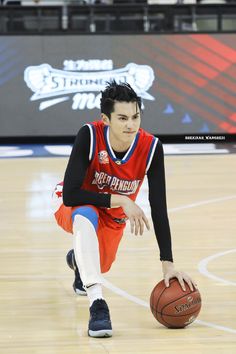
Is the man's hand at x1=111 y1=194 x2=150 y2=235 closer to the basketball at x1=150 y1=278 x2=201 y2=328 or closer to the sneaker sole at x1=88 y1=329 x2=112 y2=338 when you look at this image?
the basketball at x1=150 y1=278 x2=201 y2=328

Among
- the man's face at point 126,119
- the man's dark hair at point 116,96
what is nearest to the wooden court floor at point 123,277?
the man's face at point 126,119

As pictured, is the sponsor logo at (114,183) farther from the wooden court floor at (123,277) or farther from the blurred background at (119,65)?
the blurred background at (119,65)

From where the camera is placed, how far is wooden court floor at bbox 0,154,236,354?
4750 mm

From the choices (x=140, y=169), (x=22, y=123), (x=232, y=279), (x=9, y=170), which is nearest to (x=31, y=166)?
(x=9, y=170)

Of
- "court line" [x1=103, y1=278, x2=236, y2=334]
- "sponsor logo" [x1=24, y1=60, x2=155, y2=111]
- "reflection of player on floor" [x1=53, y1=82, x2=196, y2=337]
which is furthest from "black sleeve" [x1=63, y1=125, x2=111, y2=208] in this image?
"sponsor logo" [x1=24, y1=60, x2=155, y2=111]

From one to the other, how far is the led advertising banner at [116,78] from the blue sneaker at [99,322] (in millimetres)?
10181

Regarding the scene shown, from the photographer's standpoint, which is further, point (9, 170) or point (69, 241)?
point (9, 170)

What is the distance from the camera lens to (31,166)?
12875 mm

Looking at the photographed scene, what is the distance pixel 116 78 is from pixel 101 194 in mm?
10127

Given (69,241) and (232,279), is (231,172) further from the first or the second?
(232,279)

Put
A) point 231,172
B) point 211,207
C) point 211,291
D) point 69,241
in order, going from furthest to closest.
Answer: point 231,172 < point 211,207 < point 69,241 < point 211,291

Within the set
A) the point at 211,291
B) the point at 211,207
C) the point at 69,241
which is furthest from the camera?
the point at 211,207

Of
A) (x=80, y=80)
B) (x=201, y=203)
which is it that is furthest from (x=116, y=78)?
(x=201, y=203)

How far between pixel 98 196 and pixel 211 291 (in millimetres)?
1360
